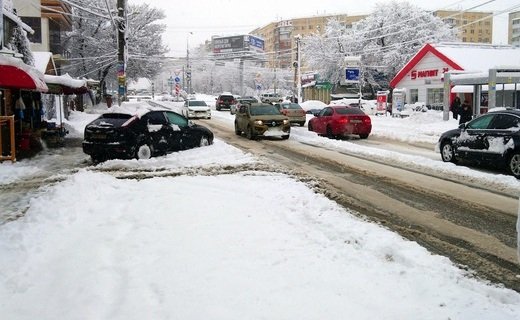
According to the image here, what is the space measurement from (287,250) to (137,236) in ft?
6.75

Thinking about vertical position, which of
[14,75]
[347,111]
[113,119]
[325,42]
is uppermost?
[325,42]

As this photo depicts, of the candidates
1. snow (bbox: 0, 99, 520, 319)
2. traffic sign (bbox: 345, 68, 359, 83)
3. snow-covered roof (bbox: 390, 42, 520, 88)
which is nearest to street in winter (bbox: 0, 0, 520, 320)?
snow (bbox: 0, 99, 520, 319)

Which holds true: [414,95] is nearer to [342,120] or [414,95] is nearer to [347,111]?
[347,111]

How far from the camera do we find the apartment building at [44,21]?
122 ft

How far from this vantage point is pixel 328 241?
6207 millimetres

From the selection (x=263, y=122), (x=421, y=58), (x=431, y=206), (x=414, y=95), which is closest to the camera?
(x=431, y=206)

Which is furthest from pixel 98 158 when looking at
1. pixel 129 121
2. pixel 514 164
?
pixel 514 164

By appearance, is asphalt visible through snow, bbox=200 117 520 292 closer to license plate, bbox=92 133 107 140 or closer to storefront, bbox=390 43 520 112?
license plate, bbox=92 133 107 140

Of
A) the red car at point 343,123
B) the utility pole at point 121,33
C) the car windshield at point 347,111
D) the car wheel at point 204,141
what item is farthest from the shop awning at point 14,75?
the car windshield at point 347,111

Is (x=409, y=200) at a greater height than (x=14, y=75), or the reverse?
(x=14, y=75)

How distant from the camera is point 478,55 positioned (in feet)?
137

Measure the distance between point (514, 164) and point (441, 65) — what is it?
3340cm

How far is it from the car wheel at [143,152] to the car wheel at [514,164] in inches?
383

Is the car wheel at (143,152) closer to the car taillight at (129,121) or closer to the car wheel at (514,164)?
the car taillight at (129,121)
